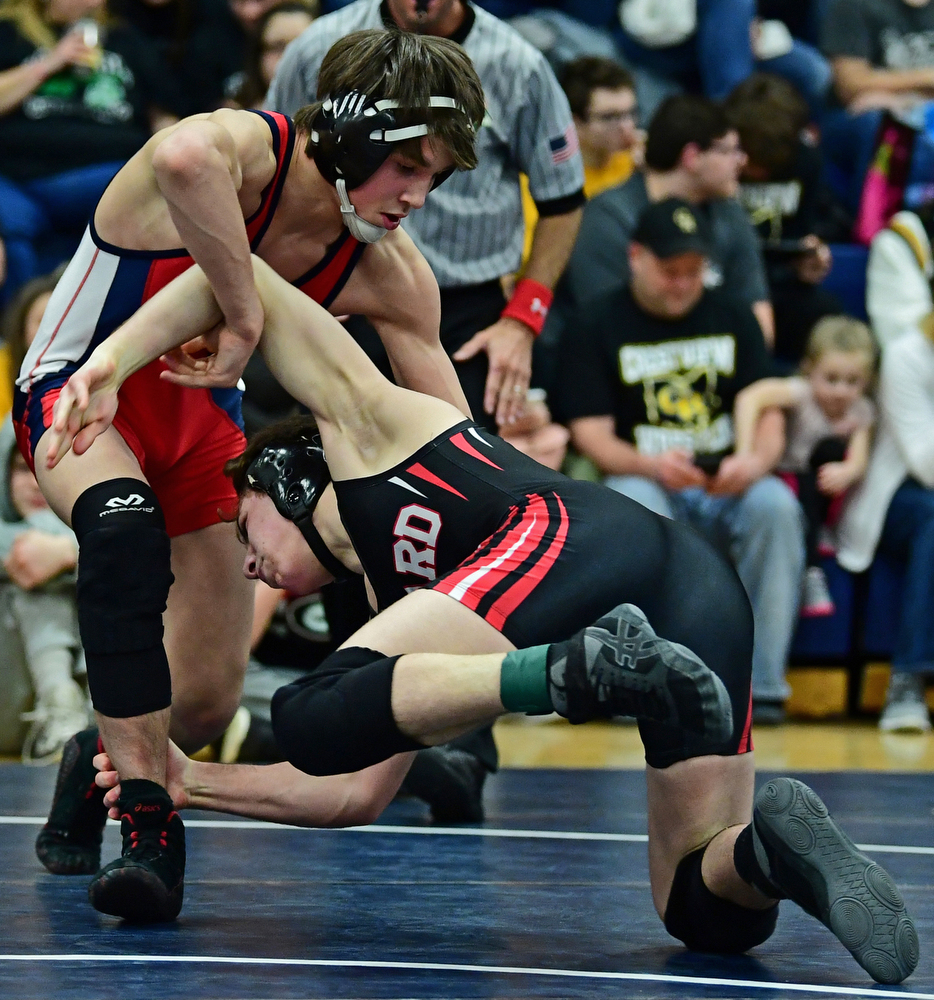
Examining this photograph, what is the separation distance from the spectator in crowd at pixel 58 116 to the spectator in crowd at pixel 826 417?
2686 millimetres

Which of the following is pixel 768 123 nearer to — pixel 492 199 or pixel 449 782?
pixel 492 199

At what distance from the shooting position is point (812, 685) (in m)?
6.19

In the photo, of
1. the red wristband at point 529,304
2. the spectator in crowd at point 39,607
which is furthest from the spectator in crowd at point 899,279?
the spectator in crowd at point 39,607

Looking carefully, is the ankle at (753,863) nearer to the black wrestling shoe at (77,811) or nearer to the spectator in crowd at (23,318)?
the black wrestling shoe at (77,811)

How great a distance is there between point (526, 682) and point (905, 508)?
159 inches

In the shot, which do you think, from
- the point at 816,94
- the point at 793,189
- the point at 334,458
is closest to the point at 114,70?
the point at 793,189

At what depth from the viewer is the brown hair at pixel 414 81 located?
2881mm

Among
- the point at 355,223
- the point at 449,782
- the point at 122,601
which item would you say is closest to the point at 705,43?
the point at 449,782

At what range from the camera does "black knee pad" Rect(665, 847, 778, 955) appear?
8.95 ft

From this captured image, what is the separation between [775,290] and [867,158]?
111cm

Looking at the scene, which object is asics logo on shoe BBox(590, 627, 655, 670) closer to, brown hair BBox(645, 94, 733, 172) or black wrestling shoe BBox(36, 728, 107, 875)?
black wrestling shoe BBox(36, 728, 107, 875)

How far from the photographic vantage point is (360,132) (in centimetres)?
288

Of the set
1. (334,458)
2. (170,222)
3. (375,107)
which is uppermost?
(375,107)

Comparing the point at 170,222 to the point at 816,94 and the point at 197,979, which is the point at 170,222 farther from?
the point at 816,94
